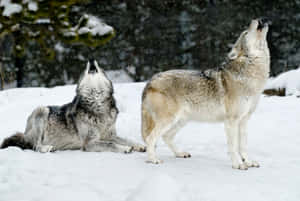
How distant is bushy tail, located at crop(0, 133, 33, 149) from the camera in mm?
5781

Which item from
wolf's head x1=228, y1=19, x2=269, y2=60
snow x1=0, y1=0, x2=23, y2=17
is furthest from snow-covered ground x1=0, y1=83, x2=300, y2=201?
snow x1=0, y1=0, x2=23, y2=17

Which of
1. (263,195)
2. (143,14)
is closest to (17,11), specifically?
(263,195)

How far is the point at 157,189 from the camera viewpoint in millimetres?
3662

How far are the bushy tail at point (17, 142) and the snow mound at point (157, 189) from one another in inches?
102

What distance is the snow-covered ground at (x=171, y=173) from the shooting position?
363cm

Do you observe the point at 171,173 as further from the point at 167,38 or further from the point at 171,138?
the point at 167,38

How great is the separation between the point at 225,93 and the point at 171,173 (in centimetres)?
112

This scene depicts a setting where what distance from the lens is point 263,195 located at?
3609 millimetres

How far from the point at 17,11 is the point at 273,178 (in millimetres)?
3361

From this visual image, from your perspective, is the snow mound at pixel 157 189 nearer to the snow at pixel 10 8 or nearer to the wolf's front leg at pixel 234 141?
the wolf's front leg at pixel 234 141

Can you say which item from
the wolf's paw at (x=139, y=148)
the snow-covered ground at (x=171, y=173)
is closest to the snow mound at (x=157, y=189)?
the snow-covered ground at (x=171, y=173)

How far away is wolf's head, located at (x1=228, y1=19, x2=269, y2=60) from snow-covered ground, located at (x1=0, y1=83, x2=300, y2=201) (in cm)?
129

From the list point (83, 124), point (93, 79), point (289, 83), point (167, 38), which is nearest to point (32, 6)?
point (93, 79)

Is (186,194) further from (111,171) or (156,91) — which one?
(156,91)
